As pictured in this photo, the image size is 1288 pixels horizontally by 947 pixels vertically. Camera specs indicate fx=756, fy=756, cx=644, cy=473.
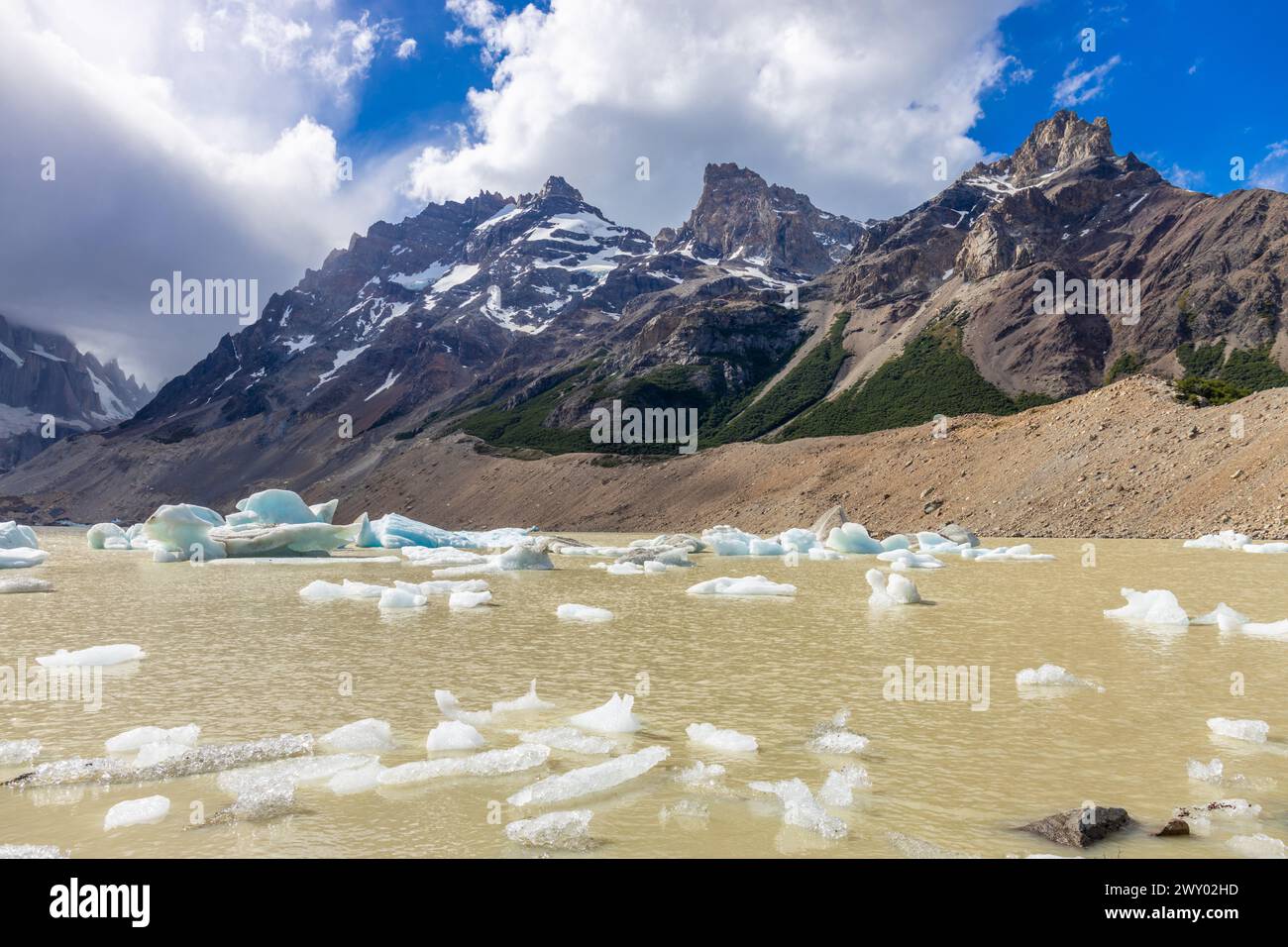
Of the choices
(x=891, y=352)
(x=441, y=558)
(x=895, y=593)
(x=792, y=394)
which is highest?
(x=891, y=352)

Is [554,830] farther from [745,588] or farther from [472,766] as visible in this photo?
[745,588]

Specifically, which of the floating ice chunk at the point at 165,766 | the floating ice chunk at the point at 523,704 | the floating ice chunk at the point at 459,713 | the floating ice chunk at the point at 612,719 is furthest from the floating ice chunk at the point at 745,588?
→ the floating ice chunk at the point at 165,766

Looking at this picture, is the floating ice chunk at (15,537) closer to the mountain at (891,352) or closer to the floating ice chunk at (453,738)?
the floating ice chunk at (453,738)

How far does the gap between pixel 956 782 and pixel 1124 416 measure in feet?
181

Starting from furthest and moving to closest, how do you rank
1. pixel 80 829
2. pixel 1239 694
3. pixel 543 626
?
pixel 543 626 < pixel 1239 694 < pixel 80 829

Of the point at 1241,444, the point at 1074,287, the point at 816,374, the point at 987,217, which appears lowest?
the point at 1241,444

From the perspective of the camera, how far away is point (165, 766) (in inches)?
243

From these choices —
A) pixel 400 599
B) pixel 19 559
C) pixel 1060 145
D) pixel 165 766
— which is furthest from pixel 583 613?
pixel 1060 145

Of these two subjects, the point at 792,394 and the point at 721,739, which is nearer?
the point at 721,739

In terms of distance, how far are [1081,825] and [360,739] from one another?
18.8ft

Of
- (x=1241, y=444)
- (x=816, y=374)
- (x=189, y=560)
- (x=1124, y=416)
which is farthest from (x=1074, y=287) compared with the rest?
(x=189, y=560)

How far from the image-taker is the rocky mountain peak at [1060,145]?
177 m

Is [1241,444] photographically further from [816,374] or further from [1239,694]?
[816,374]
